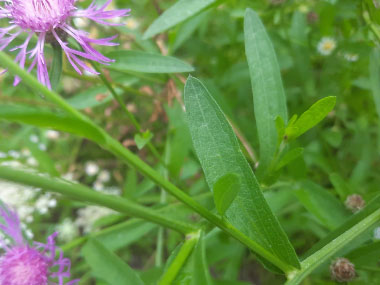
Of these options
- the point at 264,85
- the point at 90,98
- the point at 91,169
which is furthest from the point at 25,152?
the point at 264,85

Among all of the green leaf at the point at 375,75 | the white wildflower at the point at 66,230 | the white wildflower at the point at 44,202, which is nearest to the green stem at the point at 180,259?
the green leaf at the point at 375,75

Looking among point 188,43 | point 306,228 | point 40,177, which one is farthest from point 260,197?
point 188,43

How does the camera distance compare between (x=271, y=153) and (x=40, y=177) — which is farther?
(x=271, y=153)

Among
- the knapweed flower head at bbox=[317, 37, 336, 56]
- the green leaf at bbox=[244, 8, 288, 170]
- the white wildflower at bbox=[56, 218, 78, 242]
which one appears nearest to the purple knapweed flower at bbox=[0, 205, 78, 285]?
the green leaf at bbox=[244, 8, 288, 170]

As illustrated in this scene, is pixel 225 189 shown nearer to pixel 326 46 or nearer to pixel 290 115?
pixel 290 115

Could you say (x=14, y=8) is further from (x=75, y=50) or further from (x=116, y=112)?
(x=116, y=112)

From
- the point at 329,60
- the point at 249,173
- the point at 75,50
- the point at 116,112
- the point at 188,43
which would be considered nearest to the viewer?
the point at 249,173
